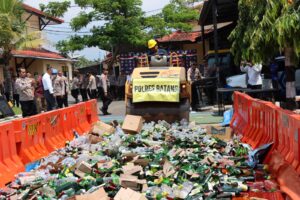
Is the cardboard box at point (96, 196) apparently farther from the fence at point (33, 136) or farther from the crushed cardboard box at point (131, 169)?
the fence at point (33, 136)

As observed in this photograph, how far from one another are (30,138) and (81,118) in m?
3.67

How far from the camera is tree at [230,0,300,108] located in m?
9.88

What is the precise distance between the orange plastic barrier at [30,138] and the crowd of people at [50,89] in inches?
230

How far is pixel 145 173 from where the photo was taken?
653 centimetres

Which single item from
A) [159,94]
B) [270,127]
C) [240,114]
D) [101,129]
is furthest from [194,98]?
[270,127]

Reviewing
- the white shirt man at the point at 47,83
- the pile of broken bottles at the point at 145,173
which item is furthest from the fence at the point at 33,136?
the white shirt man at the point at 47,83

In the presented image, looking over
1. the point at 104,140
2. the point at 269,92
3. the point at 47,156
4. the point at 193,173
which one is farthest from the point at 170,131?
the point at 269,92

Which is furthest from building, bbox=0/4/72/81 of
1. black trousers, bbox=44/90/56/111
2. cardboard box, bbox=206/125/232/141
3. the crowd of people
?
cardboard box, bbox=206/125/232/141

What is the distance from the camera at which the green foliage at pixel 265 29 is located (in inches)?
388

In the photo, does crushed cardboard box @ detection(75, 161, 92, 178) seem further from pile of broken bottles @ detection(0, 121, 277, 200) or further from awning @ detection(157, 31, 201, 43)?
awning @ detection(157, 31, 201, 43)

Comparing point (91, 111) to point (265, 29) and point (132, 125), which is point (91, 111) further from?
point (265, 29)

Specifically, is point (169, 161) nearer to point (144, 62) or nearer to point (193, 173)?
point (193, 173)

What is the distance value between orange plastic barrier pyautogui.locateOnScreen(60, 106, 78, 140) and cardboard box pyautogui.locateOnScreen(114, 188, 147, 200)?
4.90m

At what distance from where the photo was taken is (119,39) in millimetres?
32062
